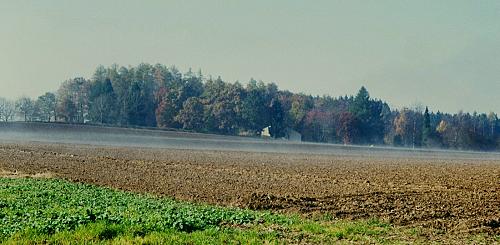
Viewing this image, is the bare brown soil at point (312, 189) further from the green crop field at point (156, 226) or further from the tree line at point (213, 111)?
the tree line at point (213, 111)

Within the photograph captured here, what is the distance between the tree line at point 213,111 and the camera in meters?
128

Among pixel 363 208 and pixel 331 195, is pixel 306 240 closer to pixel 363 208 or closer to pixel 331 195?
pixel 363 208

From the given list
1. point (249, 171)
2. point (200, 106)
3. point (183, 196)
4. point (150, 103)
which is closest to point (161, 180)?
point (183, 196)

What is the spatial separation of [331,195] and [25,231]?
15521 mm

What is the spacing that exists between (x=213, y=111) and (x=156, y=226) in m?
112

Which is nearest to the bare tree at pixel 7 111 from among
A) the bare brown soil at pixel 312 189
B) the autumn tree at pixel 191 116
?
the autumn tree at pixel 191 116

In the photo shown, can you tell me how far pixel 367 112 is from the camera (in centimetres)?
15425

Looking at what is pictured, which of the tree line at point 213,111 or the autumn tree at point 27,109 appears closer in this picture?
the tree line at point 213,111

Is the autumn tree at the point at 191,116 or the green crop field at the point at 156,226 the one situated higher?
the autumn tree at the point at 191,116

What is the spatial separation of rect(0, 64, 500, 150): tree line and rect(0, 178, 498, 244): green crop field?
344 feet

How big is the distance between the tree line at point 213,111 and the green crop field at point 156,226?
10479cm

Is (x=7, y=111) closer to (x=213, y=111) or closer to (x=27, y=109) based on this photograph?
(x=27, y=109)

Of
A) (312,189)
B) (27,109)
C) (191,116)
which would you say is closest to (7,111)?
(27,109)

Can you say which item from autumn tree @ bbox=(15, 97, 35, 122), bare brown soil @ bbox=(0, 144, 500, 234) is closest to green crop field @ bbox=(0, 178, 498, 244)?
bare brown soil @ bbox=(0, 144, 500, 234)
